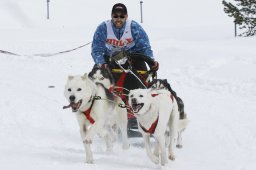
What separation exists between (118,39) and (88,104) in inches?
63.8

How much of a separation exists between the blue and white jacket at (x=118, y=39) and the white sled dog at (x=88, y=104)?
982mm

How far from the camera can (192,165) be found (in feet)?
18.9

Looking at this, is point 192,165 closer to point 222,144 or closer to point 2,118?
point 222,144

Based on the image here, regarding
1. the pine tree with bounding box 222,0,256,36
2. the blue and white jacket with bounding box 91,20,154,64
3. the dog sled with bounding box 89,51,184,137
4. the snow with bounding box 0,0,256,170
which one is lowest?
the snow with bounding box 0,0,256,170

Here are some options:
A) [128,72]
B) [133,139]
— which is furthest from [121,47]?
[133,139]

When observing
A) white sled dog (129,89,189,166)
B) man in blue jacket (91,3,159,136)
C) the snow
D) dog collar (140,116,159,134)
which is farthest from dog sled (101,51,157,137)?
dog collar (140,116,159,134)

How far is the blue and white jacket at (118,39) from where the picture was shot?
266 inches

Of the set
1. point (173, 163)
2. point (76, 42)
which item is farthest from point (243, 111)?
point (76, 42)

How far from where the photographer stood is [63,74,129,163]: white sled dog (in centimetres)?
522

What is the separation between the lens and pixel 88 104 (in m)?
5.45

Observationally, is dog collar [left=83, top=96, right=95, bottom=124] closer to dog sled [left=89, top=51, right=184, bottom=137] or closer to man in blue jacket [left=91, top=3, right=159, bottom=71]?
dog sled [left=89, top=51, right=184, bottom=137]

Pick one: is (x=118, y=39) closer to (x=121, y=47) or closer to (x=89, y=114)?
(x=121, y=47)

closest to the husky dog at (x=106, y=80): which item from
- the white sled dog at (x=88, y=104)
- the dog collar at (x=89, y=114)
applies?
the white sled dog at (x=88, y=104)

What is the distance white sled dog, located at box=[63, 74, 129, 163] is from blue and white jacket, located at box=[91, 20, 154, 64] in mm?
982
